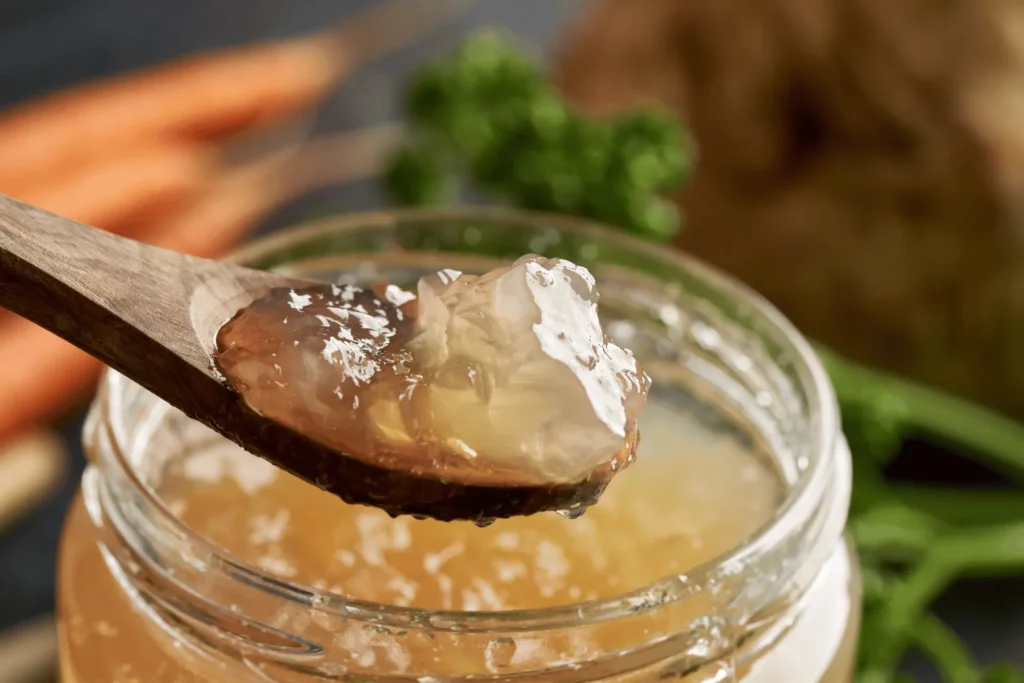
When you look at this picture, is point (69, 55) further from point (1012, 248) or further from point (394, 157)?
point (1012, 248)

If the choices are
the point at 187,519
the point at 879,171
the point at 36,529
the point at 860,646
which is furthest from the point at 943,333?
the point at 36,529

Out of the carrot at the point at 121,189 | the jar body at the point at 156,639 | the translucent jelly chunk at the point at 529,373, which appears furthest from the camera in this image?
the carrot at the point at 121,189

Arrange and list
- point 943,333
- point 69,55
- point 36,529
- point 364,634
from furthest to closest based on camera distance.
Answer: point 69,55
point 943,333
point 36,529
point 364,634

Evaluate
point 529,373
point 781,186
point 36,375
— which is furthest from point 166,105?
point 529,373

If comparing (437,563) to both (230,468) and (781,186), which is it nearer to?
(230,468)

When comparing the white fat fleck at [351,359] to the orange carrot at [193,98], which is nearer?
the white fat fleck at [351,359]

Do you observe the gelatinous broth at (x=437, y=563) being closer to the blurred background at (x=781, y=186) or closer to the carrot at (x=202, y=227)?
the blurred background at (x=781, y=186)

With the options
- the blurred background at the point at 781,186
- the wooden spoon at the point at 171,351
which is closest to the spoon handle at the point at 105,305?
the wooden spoon at the point at 171,351
